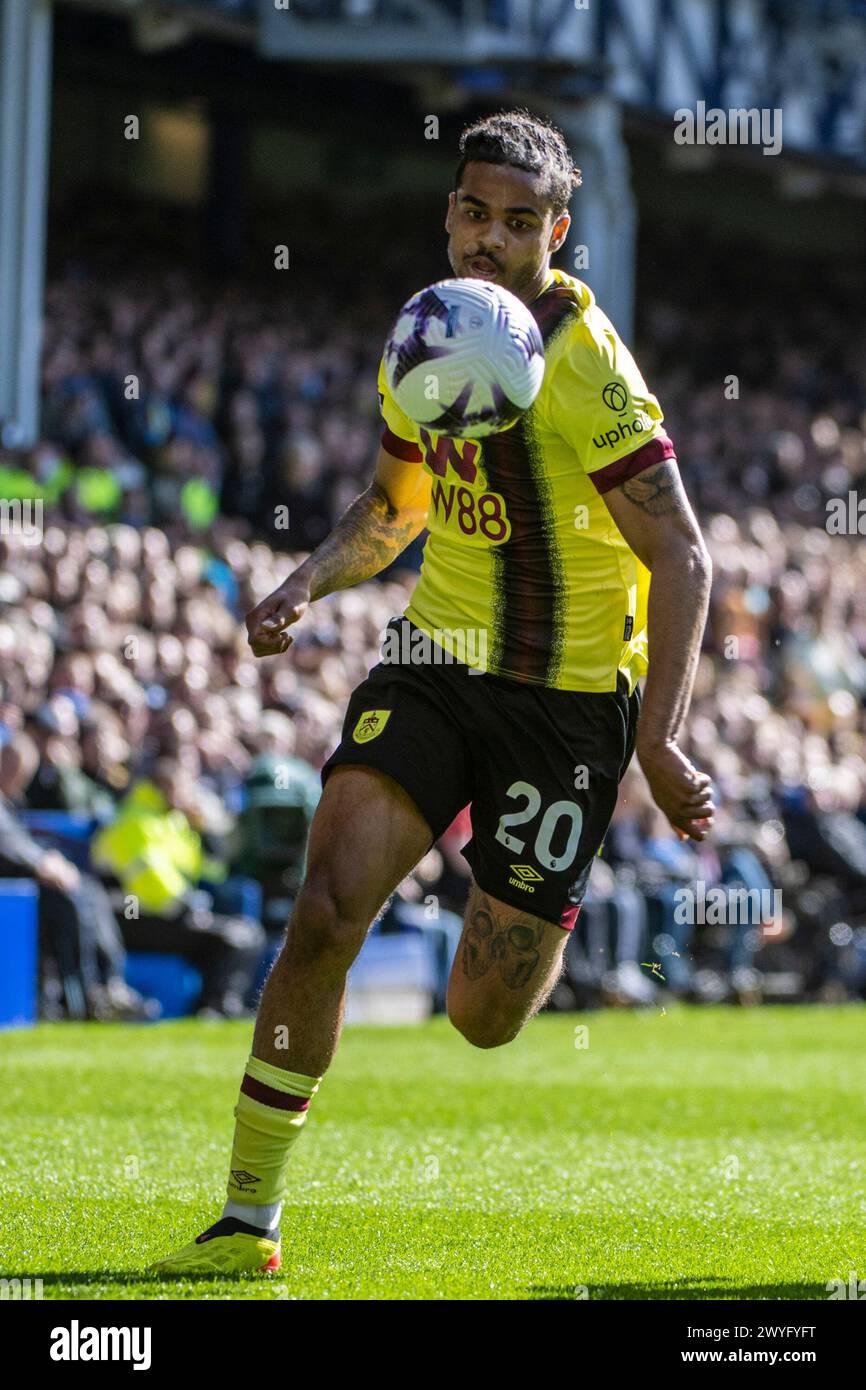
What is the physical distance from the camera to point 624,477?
17.5 ft

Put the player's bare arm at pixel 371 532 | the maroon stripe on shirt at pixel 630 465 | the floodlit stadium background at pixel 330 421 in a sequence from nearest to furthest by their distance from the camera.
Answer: the maroon stripe on shirt at pixel 630 465, the player's bare arm at pixel 371 532, the floodlit stadium background at pixel 330 421

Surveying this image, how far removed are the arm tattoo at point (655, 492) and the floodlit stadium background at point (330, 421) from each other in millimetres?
1163

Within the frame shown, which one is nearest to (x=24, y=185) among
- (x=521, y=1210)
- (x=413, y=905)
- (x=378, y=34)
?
(x=378, y=34)

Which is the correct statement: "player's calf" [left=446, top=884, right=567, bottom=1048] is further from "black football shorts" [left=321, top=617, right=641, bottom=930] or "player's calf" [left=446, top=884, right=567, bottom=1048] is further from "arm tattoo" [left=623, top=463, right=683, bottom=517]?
"arm tattoo" [left=623, top=463, right=683, bottom=517]

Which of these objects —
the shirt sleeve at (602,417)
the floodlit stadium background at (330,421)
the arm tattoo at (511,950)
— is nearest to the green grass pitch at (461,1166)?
the arm tattoo at (511,950)

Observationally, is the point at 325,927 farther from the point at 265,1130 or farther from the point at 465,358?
the point at 465,358

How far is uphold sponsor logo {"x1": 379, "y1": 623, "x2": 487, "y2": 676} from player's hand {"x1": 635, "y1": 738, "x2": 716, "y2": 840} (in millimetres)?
748

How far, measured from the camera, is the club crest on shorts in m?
5.53

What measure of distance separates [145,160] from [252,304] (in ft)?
16.9

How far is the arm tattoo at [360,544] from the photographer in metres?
5.80

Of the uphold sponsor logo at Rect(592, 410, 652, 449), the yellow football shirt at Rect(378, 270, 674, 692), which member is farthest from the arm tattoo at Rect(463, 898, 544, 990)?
the uphold sponsor logo at Rect(592, 410, 652, 449)
